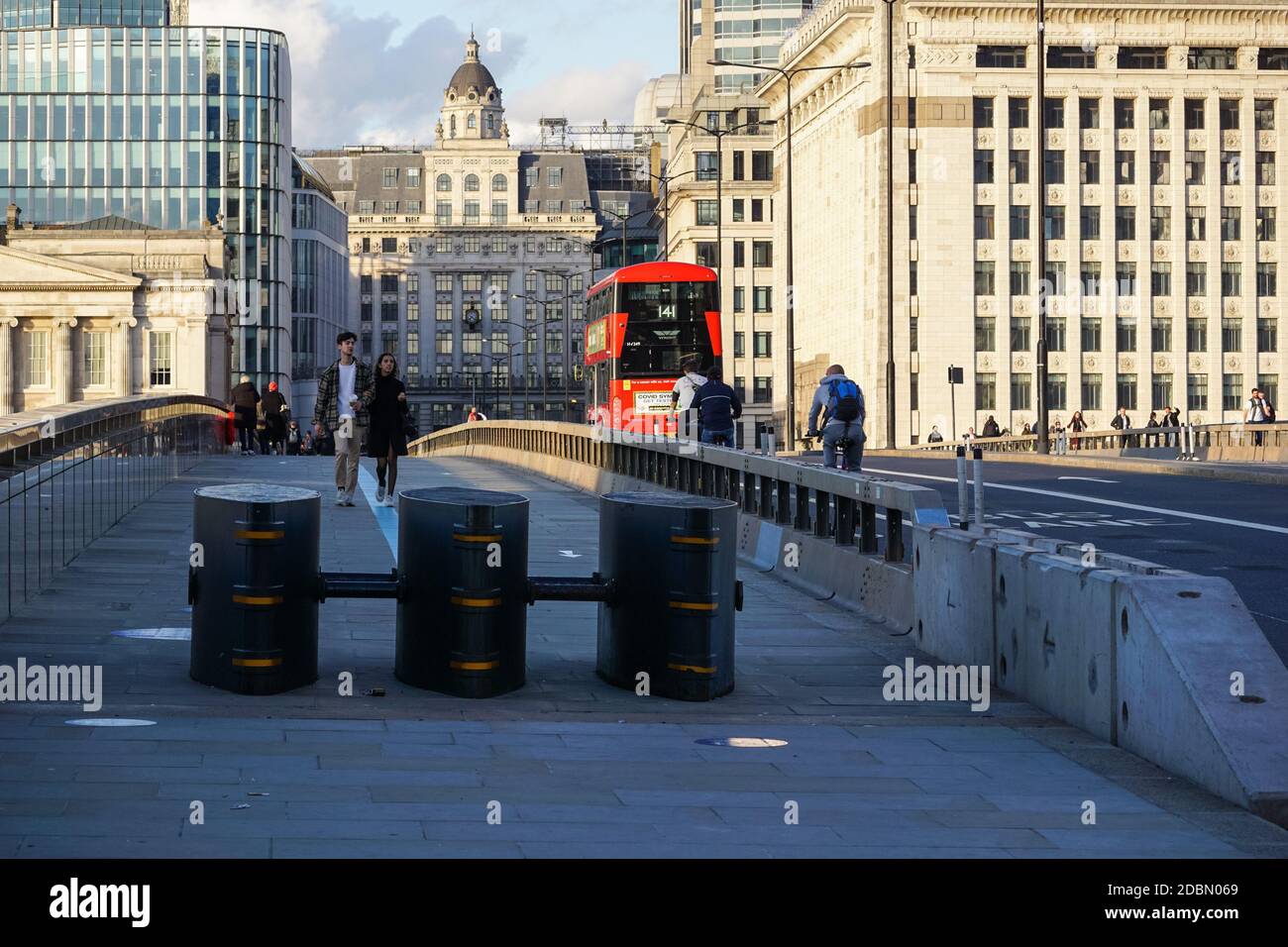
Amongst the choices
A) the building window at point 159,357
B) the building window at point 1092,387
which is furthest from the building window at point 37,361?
the building window at point 1092,387

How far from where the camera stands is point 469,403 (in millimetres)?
187750

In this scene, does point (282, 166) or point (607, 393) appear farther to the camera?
point (282, 166)

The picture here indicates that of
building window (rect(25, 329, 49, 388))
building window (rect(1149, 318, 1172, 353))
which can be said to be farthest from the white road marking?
building window (rect(25, 329, 49, 388))

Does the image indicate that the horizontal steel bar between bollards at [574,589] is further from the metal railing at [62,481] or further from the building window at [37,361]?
the building window at [37,361]

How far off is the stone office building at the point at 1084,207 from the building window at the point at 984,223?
6cm

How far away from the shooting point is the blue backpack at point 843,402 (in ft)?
72.7

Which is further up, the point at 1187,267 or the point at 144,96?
the point at 144,96

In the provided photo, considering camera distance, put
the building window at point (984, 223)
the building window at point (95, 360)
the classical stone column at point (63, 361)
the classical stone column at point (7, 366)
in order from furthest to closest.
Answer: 1. the classical stone column at point (7, 366)
2. the building window at point (95, 360)
3. the classical stone column at point (63, 361)
4. the building window at point (984, 223)

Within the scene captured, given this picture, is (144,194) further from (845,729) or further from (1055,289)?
(845,729)

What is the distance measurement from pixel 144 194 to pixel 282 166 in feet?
29.0

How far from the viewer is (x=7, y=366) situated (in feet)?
332

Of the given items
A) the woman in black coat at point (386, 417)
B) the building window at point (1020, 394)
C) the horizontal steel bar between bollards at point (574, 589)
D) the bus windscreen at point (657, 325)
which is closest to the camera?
the horizontal steel bar between bollards at point (574, 589)

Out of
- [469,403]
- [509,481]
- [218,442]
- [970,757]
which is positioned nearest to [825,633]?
[970,757]
